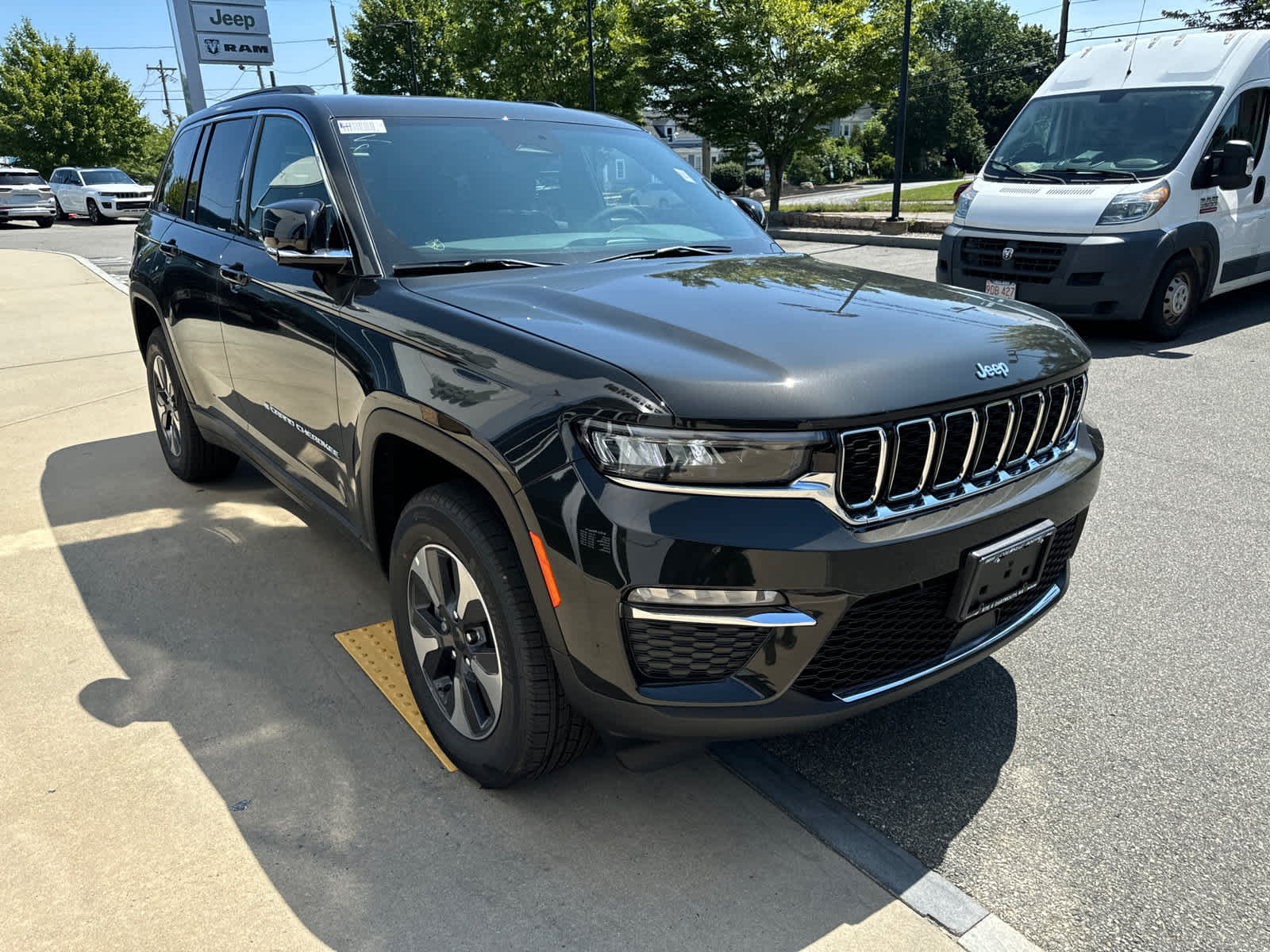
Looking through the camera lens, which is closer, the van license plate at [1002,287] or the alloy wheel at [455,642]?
the alloy wheel at [455,642]

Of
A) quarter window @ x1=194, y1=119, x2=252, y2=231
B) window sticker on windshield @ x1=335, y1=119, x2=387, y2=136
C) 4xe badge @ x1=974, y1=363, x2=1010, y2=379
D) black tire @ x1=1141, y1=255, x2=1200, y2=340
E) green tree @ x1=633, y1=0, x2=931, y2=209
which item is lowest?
black tire @ x1=1141, y1=255, x2=1200, y2=340

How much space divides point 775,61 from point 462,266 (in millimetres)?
21355

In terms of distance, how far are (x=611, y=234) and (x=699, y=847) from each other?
→ 200cm

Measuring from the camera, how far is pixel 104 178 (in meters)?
31.5

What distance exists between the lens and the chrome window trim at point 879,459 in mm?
1999

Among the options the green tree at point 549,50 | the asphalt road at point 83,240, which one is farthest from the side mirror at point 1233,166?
the green tree at point 549,50

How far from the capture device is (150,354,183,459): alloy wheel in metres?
4.90

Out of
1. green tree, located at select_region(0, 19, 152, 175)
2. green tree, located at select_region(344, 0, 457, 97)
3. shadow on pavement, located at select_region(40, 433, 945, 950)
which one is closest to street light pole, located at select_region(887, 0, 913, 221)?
shadow on pavement, located at select_region(40, 433, 945, 950)

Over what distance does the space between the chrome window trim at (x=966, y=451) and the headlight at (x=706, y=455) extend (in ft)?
1.17

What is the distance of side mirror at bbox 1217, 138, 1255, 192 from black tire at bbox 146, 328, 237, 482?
7597 mm

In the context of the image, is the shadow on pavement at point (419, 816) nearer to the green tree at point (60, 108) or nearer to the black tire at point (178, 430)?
the black tire at point (178, 430)

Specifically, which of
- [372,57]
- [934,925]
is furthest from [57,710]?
[372,57]

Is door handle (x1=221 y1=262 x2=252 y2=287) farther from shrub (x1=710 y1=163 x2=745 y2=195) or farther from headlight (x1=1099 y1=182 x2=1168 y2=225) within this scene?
shrub (x1=710 y1=163 x2=745 y2=195)

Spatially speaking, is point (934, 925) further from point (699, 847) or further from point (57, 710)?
point (57, 710)
